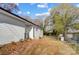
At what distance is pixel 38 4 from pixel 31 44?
417 mm

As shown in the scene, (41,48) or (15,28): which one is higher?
(15,28)

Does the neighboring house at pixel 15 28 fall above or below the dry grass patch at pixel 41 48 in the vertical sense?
above

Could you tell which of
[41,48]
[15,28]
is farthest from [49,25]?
[15,28]

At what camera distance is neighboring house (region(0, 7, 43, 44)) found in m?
2.37

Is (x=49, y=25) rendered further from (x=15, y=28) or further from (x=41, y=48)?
(x=15, y=28)

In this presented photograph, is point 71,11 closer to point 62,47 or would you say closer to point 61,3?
point 61,3

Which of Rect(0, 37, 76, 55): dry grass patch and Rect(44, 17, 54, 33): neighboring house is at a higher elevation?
Rect(44, 17, 54, 33): neighboring house

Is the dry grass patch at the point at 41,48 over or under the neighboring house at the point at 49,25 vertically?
under

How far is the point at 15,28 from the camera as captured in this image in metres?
2.43

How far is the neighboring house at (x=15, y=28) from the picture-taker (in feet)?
7.78

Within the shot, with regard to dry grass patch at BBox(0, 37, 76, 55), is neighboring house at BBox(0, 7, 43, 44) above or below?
above

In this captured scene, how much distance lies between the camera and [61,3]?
2.39m
